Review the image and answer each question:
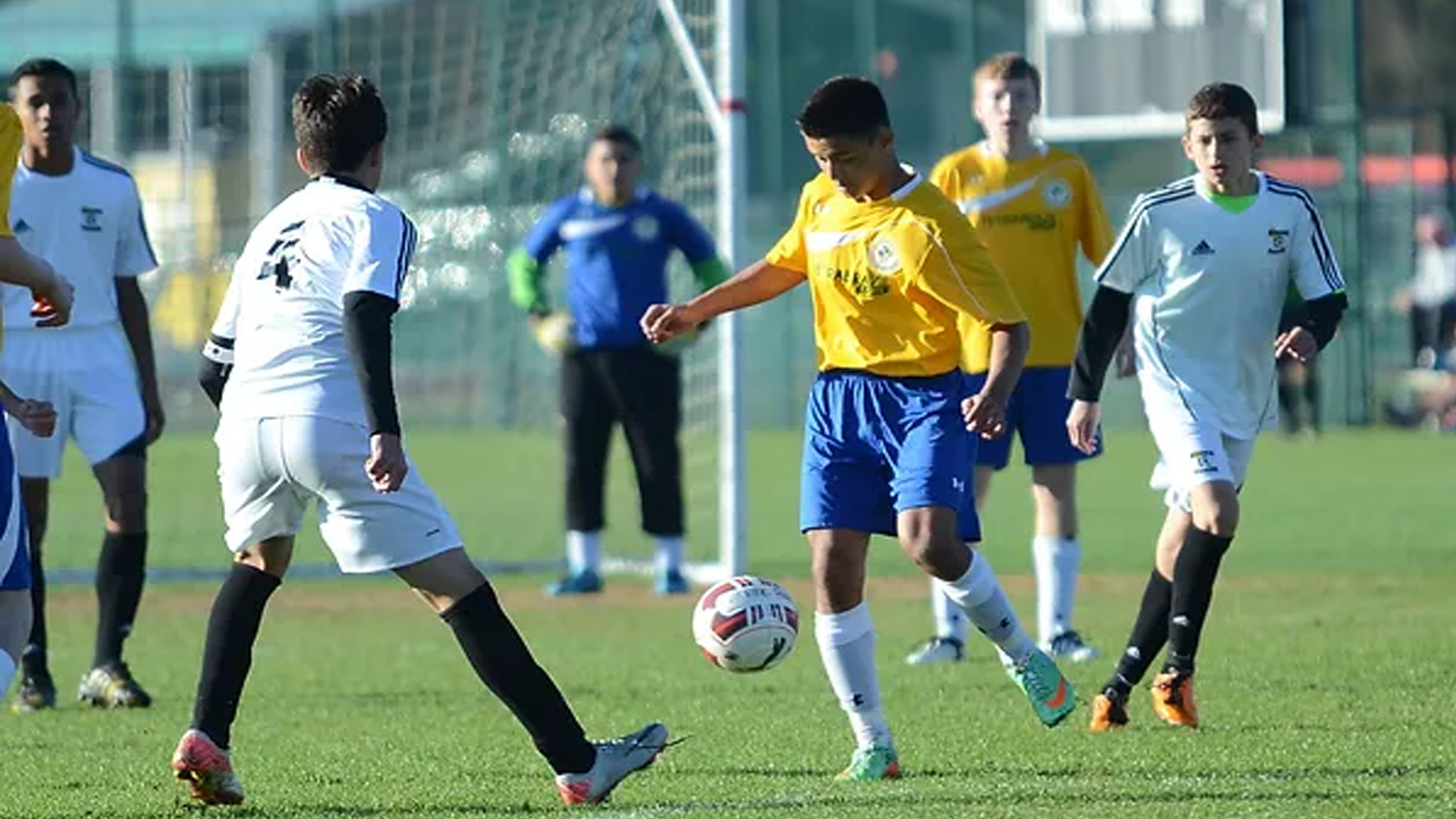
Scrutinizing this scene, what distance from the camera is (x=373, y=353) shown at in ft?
22.2

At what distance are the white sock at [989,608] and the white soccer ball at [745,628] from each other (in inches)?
19.5

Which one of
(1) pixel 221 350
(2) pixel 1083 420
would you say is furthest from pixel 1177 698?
(1) pixel 221 350

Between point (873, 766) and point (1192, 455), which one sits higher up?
point (1192, 455)

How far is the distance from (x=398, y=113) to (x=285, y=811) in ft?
35.8

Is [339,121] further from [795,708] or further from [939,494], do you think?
[795,708]

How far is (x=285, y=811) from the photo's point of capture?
7180mm

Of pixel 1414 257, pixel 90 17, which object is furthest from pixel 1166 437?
pixel 1414 257

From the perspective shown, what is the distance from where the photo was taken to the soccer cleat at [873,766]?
24.8 feet

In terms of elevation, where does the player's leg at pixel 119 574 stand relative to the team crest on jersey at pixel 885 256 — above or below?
below

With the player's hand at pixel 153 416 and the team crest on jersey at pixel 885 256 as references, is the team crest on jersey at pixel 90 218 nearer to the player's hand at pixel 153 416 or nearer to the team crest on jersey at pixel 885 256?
the player's hand at pixel 153 416

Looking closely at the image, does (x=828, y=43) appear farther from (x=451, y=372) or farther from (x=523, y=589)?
(x=523, y=589)

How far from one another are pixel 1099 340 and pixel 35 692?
4.22 meters

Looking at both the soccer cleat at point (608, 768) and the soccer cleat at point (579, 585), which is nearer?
the soccer cleat at point (608, 768)

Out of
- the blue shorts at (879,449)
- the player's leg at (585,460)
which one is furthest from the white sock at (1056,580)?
→ the player's leg at (585,460)
